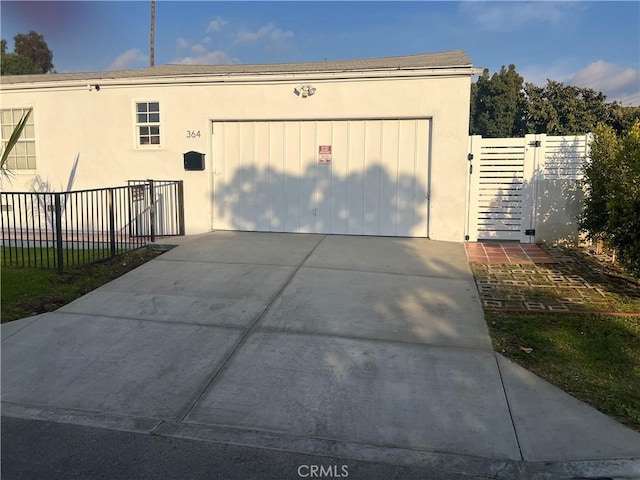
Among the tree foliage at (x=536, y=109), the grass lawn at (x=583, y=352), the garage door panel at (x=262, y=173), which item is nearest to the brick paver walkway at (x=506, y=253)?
the grass lawn at (x=583, y=352)

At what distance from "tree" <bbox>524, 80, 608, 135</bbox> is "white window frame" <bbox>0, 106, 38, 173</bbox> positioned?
24712mm

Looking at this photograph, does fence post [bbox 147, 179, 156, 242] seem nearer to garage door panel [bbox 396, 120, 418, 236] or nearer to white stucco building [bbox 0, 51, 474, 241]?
white stucco building [bbox 0, 51, 474, 241]

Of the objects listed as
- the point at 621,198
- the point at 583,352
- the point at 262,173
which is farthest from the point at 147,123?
the point at 583,352

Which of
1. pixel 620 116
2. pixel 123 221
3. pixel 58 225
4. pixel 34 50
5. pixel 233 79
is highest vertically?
pixel 34 50

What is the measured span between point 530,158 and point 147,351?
25.9 feet

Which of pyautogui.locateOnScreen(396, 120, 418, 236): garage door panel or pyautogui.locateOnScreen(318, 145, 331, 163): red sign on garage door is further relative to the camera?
pyautogui.locateOnScreen(318, 145, 331, 163): red sign on garage door

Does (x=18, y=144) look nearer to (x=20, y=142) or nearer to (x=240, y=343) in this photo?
(x=20, y=142)

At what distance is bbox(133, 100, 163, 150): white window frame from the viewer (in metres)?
11.2

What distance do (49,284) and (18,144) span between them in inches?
276

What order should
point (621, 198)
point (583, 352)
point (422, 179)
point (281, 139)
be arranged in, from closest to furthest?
1. point (583, 352)
2. point (621, 198)
3. point (422, 179)
4. point (281, 139)

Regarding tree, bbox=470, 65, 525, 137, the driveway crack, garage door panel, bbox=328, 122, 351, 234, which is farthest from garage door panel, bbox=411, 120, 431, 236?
tree, bbox=470, 65, 525, 137

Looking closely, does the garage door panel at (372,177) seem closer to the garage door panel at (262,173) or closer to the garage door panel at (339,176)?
the garage door panel at (339,176)

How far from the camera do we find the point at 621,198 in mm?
5875

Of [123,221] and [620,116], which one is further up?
[620,116]
